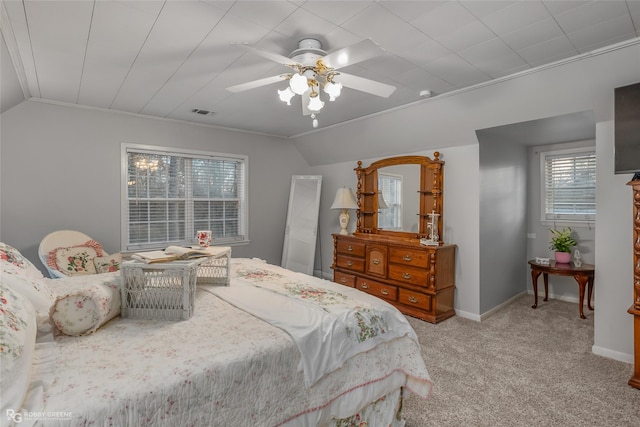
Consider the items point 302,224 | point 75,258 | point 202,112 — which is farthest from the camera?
point 302,224

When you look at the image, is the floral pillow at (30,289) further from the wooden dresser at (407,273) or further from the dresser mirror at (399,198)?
the dresser mirror at (399,198)

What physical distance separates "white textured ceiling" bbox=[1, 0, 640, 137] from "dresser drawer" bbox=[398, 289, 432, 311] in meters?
2.23

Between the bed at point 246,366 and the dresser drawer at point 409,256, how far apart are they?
202 centimetres

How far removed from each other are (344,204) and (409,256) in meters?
1.39

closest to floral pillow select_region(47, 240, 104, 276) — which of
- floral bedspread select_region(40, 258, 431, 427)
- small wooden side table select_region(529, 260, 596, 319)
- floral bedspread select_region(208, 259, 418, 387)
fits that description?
floral bedspread select_region(208, 259, 418, 387)

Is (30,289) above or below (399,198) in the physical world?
below

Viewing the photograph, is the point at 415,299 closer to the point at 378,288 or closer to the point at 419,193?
the point at 378,288

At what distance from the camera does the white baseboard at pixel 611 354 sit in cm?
271

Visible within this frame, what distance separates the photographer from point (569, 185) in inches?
175

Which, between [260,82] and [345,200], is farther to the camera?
[345,200]

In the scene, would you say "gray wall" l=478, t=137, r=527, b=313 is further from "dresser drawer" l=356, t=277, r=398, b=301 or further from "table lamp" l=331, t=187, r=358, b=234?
"table lamp" l=331, t=187, r=358, b=234

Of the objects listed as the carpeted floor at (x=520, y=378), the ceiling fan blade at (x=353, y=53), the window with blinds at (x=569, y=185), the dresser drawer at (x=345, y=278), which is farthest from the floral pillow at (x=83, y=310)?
the window with blinds at (x=569, y=185)

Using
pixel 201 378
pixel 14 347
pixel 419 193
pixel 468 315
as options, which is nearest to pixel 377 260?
pixel 419 193

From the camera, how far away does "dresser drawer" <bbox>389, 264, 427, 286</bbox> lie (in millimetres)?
3717
